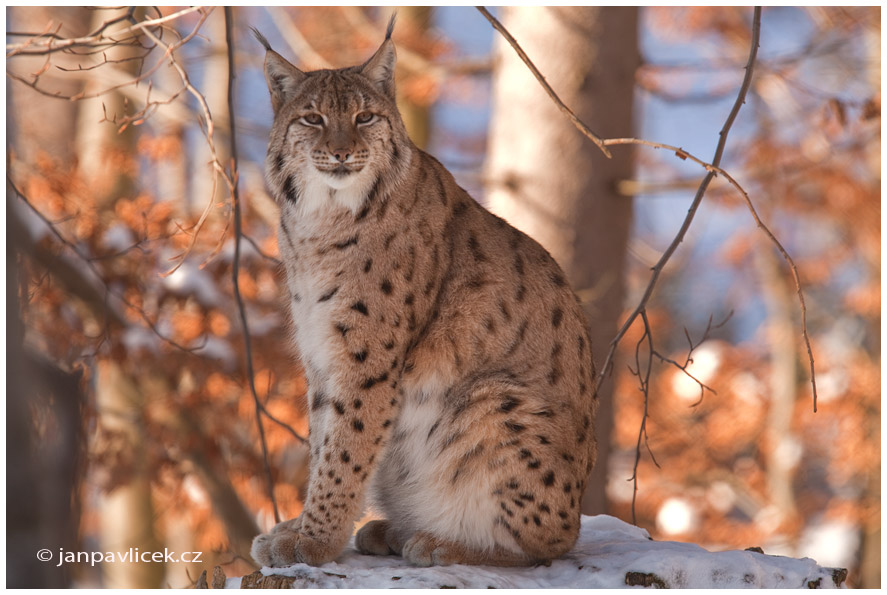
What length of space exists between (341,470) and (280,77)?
77.3 inches

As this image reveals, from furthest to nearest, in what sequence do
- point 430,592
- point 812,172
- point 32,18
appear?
point 812,172 < point 32,18 < point 430,592

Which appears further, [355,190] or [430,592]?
[355,190]

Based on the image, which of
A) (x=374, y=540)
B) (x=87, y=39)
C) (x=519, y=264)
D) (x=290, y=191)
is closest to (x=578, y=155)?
(x=519, y=264)

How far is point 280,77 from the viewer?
4.69 meters

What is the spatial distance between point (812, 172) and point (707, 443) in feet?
15.2

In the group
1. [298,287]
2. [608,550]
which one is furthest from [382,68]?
→ [608,550]

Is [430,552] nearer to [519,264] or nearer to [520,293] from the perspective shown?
[520,293]

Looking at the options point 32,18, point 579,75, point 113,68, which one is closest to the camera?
point 579,75

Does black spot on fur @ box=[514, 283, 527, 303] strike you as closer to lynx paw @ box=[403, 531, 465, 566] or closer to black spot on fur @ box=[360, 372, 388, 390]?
black spot on fur @ box=[360, 372, 388, 390]

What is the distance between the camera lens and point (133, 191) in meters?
10.3

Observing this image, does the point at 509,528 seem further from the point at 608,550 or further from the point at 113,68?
the point at 113,68

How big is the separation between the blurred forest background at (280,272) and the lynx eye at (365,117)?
28.0 inches

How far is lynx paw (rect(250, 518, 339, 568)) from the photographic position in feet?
14.3

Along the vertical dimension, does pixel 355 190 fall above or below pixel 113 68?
below
